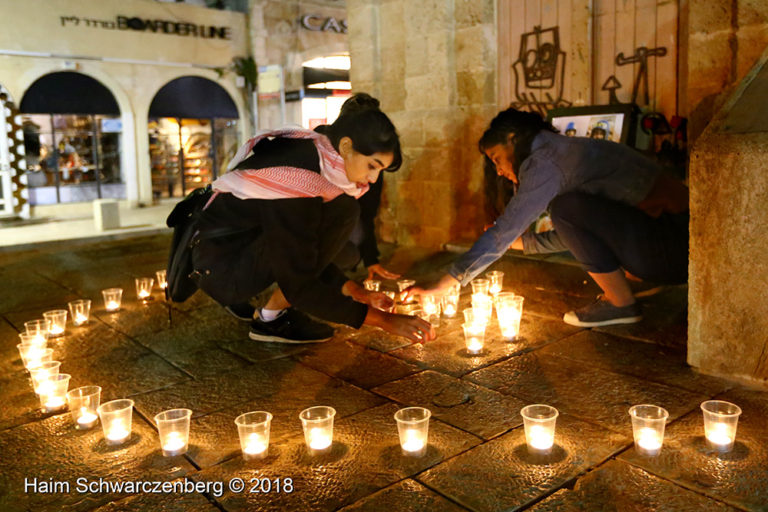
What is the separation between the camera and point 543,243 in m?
4.75

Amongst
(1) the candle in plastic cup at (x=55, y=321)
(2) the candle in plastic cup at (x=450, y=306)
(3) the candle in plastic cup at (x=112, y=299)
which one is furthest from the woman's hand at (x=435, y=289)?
(3) the candle in plastic cup at (x=112, y=299)

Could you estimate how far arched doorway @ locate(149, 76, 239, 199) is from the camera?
20.1 m

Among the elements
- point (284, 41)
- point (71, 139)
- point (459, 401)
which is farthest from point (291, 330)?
point (284, 41)

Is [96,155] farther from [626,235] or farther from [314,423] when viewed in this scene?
[314,423]

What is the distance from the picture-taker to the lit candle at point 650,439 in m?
2.71

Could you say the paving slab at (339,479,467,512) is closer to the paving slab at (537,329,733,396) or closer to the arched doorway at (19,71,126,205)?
the paving slab at (537,329,733,396)

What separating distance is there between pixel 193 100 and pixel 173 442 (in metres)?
19.1

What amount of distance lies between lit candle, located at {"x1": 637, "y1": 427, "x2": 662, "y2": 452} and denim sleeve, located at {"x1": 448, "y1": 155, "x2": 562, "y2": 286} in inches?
60.8

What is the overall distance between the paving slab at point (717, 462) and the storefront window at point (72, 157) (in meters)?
18.5

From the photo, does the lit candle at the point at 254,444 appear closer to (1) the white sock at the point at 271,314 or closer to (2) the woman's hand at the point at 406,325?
(2) the woman's hand at the point at 406,325

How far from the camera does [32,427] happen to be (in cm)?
326

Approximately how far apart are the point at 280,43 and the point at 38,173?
8359 mm

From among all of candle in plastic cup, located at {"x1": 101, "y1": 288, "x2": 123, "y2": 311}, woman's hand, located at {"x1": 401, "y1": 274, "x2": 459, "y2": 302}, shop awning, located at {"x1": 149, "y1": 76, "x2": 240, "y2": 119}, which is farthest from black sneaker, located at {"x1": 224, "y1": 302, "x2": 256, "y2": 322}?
shop awning, located at {"x1": 149, "y1": 76, "x2": 240, "y2": 119}

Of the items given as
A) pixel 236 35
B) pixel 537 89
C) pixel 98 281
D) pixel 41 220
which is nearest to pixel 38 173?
pixel 41 220
